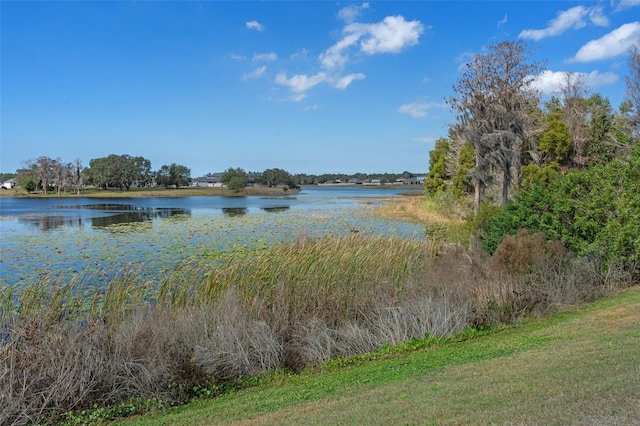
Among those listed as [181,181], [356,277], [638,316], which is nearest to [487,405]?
[638,316]

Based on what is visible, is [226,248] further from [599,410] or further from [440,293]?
[599,410]

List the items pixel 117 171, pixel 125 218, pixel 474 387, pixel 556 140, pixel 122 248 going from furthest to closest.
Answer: pixel 117 171
pixel 125 218
pixel 556 140
pixel 122 248
pixel 474 387

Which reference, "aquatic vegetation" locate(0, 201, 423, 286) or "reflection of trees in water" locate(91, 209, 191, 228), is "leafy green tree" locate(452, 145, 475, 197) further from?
"reflection of trees in water" locate(91, 209, 191, 228)

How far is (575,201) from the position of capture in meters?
13.0

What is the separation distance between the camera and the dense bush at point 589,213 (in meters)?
11.5

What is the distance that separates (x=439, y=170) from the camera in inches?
1820

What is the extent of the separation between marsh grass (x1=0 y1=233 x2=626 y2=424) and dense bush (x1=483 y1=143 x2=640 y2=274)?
0.69 metres

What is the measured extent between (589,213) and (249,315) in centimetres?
948

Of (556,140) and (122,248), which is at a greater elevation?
(556,140)

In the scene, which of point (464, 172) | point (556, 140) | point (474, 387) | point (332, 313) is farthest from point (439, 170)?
point (474, 387)

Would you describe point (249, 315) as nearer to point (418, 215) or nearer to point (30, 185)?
point (418, 215)

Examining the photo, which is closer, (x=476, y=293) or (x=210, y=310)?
(x=210, y=310)

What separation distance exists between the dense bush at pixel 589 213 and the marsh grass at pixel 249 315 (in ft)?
2.26

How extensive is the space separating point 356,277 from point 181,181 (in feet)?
429
